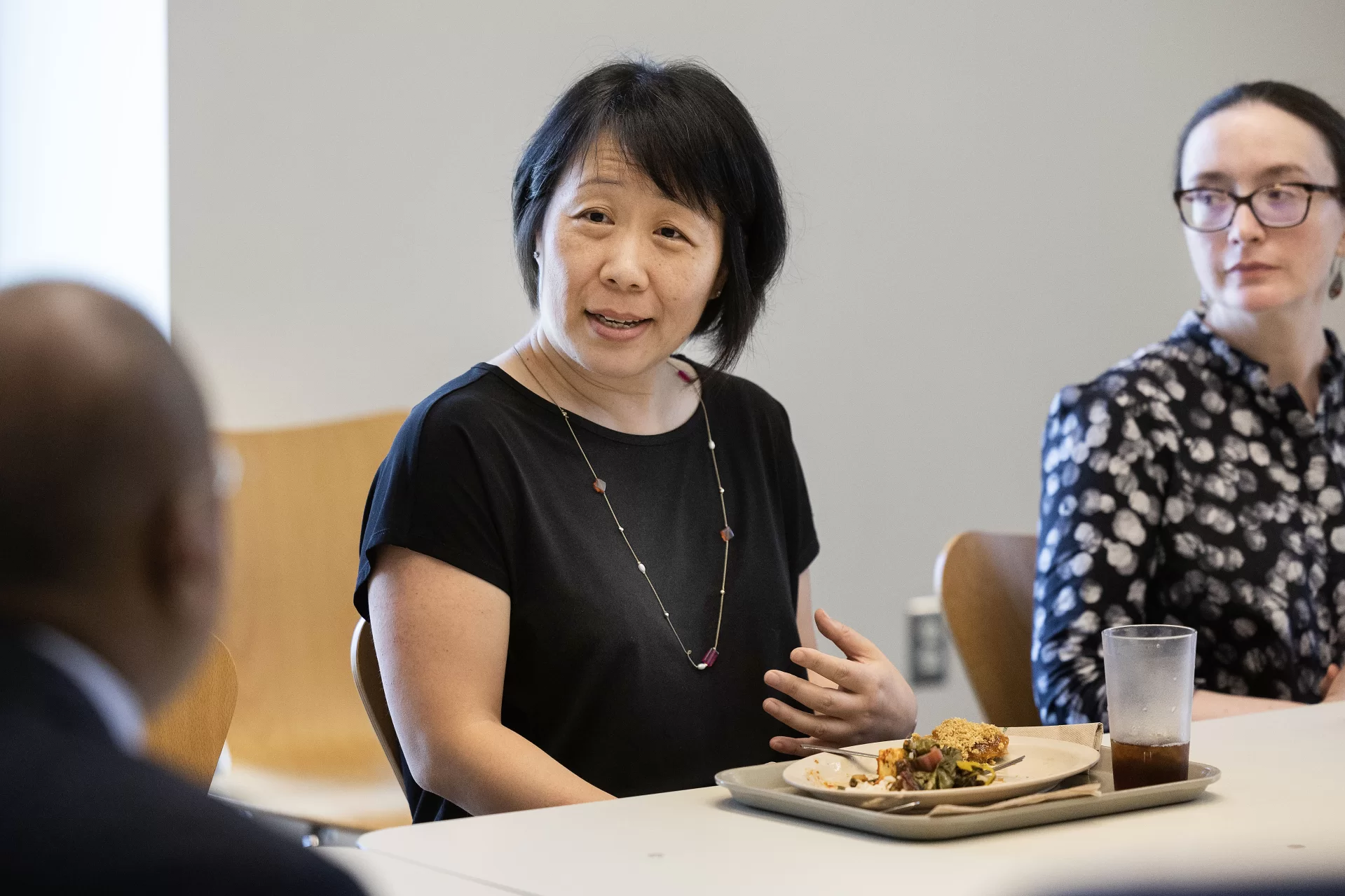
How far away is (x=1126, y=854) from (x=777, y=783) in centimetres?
29

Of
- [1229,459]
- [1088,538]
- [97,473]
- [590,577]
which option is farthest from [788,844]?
[1229,459]

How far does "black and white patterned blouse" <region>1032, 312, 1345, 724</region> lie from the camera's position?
71.8 inches

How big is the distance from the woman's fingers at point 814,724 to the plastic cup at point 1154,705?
343 millimetres

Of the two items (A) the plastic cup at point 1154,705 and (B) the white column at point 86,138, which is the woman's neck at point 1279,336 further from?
(B) the white column at point 86,138

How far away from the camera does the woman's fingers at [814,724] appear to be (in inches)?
52.8

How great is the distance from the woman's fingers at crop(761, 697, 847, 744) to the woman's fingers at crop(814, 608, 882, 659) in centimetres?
7

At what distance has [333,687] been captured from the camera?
2.29m

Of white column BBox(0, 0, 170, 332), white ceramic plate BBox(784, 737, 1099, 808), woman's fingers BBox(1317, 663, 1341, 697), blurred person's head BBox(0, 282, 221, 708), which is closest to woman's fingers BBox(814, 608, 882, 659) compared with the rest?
white ceramic plate BBox(784, 737, 1099, 808)

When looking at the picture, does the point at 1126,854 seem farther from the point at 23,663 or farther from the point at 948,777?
the point at 23,663

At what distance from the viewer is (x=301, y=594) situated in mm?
2336

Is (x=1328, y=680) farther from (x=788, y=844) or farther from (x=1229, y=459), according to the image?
(x=788, y=844)

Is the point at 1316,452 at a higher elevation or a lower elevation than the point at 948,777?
higher

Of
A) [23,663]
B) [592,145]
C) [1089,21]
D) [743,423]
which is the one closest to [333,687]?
[743,423]

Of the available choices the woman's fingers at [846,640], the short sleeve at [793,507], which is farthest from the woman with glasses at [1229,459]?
the woman's fingers at [846,640]
